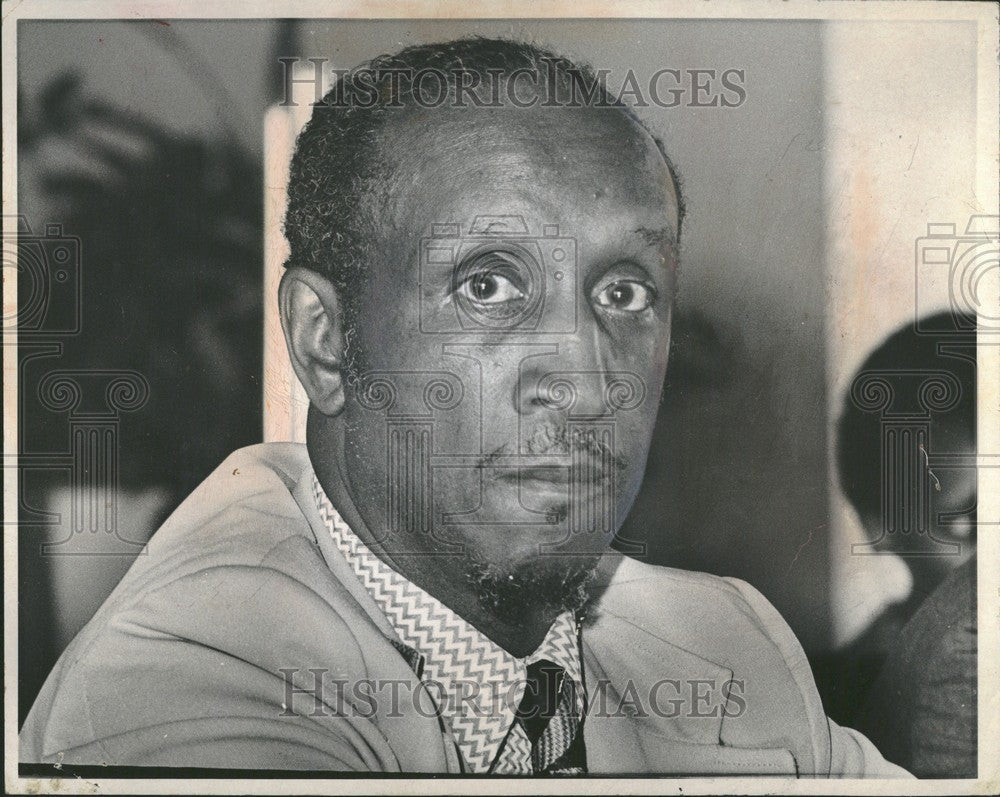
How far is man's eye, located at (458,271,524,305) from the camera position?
76.9 inches

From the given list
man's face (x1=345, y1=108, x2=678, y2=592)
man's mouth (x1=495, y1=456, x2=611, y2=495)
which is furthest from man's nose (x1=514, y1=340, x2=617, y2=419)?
man's mouth (x1=495, y1=456, x2=611, y2=495)

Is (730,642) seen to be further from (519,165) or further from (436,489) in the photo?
(519,165)

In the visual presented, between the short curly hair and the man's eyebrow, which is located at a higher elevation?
the short curly hair

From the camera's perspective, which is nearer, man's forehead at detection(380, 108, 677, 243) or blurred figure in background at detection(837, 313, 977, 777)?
man's forehead at detection(380, 108, 677, 243)

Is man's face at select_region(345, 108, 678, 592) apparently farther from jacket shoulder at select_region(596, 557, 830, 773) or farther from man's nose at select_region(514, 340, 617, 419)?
jacket shoulder at select_region(596, 557, 830, 773)

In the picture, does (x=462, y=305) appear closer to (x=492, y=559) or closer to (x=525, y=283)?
(x=525, y=283)

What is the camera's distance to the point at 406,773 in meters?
1.97

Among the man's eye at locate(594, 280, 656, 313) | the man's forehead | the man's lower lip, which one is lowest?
the man's lower lip

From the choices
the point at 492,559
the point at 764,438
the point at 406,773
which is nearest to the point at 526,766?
the point at 406,773

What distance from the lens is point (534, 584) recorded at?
1980 millimetres

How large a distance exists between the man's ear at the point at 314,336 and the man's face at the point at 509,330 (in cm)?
5

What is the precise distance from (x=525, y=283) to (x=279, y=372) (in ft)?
1.80

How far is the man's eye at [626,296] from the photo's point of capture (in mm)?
1949

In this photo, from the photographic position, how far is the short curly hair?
194 centimetres
